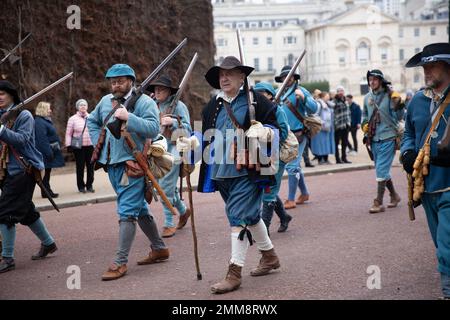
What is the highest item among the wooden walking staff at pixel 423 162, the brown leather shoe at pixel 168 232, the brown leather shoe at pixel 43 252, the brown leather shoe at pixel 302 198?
the wooden walking staff at pixel 423 162

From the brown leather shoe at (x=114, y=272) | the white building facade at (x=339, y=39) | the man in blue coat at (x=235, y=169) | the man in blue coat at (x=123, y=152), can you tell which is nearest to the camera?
the man in blue coat at (x=235, y=169)

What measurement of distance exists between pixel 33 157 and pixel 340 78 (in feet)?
318

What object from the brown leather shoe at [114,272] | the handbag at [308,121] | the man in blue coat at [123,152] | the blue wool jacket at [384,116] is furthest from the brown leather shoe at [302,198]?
the brown leather shoe at [114,272]

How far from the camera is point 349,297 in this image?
6211mm

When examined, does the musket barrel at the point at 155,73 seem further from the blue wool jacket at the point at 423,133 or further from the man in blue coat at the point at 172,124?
the blue wool jacket at the point at 423,133

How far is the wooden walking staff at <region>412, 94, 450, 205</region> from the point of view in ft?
19.6

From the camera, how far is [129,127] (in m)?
7.19

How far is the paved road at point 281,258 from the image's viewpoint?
21.6 feet

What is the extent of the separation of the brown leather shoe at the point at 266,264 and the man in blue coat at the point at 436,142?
1.63 meters

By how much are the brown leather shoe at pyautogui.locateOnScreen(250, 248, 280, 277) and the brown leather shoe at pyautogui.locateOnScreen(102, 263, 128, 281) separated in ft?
4.29

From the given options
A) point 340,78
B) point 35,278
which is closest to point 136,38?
point 35,278

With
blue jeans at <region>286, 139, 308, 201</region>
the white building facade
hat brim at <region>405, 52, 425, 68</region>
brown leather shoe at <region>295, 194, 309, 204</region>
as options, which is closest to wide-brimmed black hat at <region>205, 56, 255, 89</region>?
hat brim at <region>405, 52, 425, 68</region>

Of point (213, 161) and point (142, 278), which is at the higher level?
point (213, 161)
